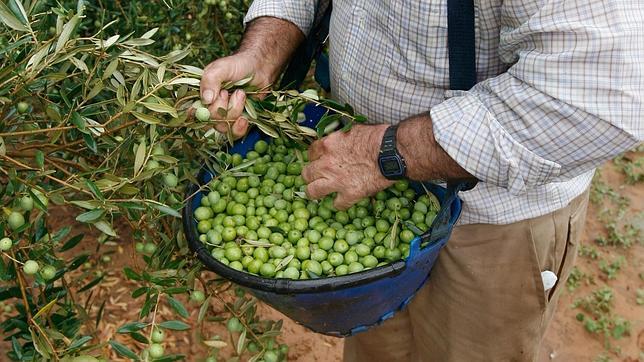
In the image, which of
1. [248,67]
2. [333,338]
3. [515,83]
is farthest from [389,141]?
[333,338]

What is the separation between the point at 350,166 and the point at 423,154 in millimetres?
204

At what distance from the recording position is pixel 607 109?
1444 millimetres

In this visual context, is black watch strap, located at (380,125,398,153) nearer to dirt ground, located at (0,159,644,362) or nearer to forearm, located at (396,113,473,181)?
forearm, located at (396,113,473,181)

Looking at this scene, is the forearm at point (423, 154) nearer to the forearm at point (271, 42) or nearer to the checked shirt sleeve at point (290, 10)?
the forearm at point (271, 42)

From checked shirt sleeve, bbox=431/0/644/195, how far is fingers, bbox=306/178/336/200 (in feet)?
1.08

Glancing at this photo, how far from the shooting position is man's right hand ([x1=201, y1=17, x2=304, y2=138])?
68.8 inches

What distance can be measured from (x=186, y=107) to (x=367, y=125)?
0.47m

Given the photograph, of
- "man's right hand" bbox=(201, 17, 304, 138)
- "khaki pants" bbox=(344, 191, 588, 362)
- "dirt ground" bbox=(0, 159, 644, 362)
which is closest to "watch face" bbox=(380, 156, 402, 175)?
"man's right hand" bbox=(201, 17, 304, 138)

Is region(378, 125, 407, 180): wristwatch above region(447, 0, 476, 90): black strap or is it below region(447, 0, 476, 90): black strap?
below

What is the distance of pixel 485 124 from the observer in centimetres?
157

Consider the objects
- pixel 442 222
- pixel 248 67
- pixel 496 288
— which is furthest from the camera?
pixel 496 288

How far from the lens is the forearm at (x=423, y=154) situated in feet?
5.41

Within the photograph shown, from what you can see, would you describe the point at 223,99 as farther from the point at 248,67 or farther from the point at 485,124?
the point at 485,124

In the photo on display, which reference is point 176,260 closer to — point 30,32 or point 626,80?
point 30,32
